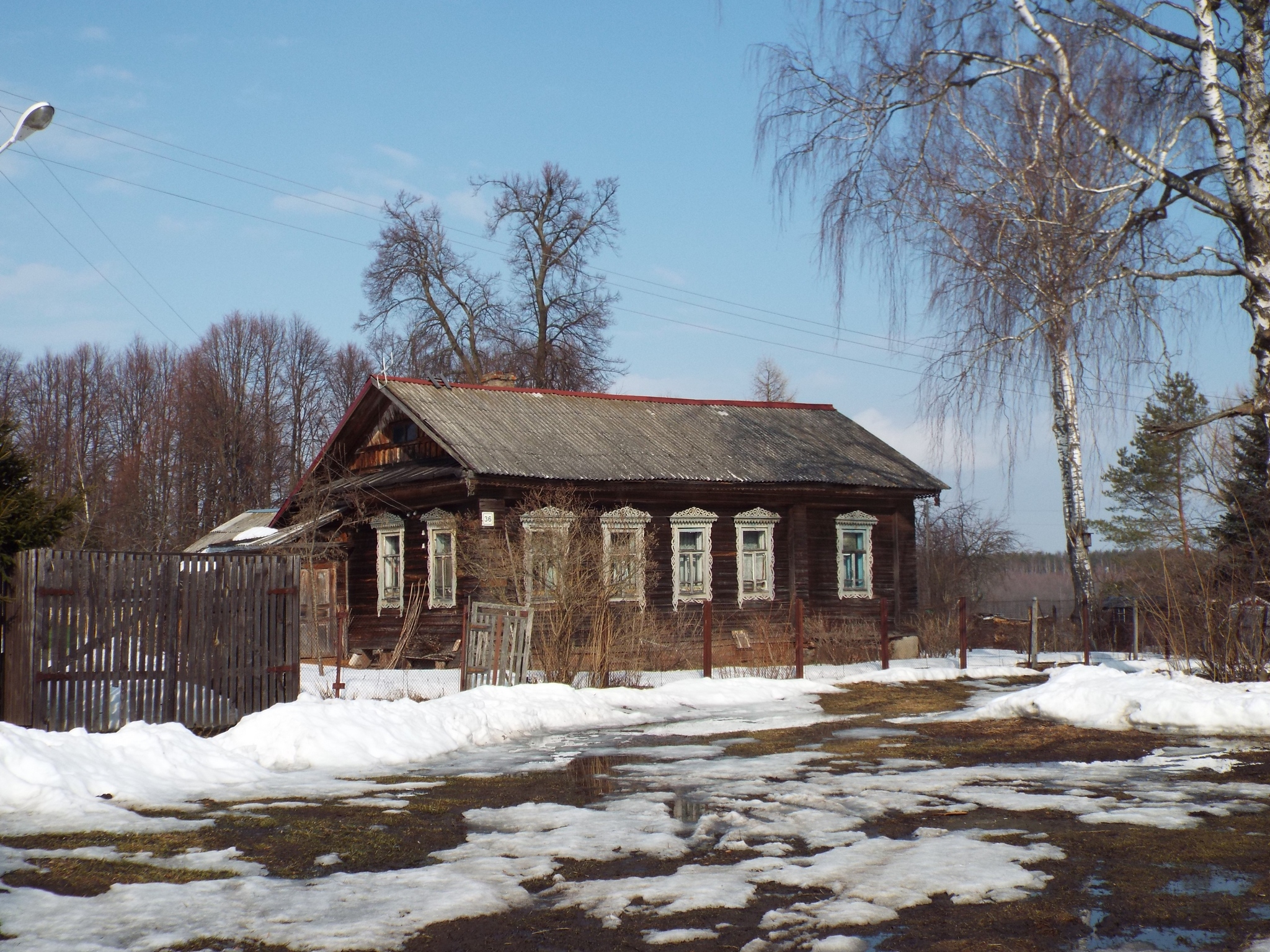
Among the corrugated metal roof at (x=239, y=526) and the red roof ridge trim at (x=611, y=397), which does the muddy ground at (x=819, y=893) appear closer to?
the red roof ridge trim at (x=611, y=397)

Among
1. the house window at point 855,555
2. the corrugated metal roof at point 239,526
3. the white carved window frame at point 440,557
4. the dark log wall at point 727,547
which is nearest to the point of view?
the white carved window frame at point 440,557

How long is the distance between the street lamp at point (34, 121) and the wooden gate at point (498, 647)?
25.4 feet

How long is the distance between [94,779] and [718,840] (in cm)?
445

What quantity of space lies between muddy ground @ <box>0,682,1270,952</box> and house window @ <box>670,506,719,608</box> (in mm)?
15524

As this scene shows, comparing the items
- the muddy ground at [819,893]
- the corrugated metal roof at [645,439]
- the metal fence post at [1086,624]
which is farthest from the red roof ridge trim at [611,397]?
the muddy ground at [819,893]

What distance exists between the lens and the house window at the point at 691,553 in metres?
25.2

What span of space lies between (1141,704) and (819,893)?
8.29 meters

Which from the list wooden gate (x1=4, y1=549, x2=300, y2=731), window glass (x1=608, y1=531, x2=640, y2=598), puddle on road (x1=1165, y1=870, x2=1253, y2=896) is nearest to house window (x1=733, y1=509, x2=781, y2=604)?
window glass (x1=608, y1=531, x2=640, y2=598)

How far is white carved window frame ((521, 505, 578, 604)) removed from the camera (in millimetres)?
18656

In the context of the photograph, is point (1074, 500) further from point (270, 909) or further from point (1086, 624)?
point (270, 909)

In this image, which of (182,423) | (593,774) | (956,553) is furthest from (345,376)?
(593,774)

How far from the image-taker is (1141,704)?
41.1 ft

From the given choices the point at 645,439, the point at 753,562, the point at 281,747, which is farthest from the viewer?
the point at 645,439

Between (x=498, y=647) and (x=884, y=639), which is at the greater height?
(x=498, y=647)
